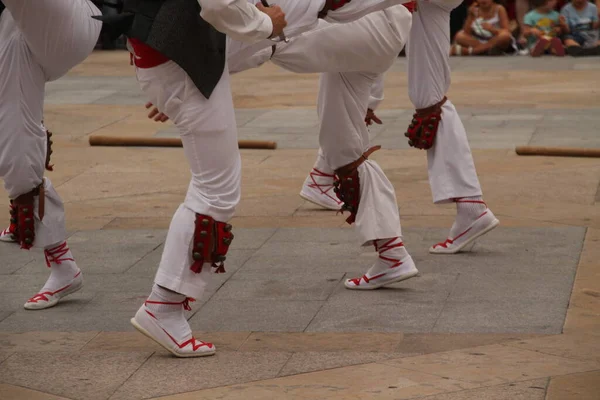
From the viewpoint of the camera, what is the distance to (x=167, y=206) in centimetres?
802

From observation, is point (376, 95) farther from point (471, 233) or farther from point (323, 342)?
point (323, 342)

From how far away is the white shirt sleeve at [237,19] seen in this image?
4430 mm

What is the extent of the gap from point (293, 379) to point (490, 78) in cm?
1069

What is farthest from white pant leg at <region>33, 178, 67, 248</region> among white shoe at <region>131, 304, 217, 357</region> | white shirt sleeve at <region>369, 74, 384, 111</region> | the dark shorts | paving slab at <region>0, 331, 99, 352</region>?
the dark shorts

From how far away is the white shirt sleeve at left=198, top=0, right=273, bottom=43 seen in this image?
443cm

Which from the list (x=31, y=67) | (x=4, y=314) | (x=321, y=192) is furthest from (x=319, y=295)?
(x=321, y=192)

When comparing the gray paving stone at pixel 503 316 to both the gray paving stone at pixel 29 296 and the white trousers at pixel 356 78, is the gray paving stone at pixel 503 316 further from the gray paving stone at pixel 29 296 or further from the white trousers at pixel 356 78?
the gray paving stone at pixel 29 296

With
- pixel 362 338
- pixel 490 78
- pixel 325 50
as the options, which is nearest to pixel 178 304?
pixel 362 338

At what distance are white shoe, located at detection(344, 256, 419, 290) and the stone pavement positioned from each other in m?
0.06

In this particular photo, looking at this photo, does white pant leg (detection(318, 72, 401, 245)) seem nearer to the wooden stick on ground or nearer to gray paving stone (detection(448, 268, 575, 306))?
gray paving stone (detection(448, 268, 575, 306))

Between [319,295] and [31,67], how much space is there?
163 centimetres

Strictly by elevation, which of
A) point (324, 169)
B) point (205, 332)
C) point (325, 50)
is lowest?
point (324, 169)

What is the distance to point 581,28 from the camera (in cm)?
1744

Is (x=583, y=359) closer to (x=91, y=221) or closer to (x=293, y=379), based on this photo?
(x=293, y=379)
